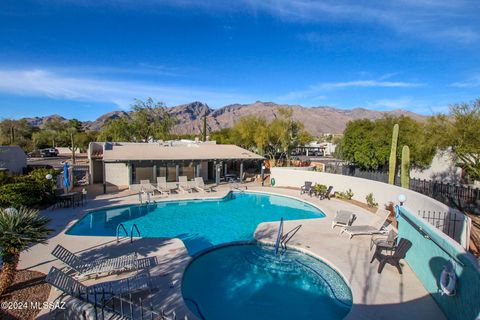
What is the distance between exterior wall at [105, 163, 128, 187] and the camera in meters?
21.5

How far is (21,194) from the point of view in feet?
44.9

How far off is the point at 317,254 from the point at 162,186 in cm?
1285

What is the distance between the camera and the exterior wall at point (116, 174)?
846 inches

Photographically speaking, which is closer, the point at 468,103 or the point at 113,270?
the point at 113,270

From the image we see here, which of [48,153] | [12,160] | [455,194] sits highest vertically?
[12,160]

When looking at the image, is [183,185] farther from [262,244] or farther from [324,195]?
[262,244]

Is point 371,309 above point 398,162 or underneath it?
underneath

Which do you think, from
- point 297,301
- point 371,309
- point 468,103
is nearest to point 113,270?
point 297,301

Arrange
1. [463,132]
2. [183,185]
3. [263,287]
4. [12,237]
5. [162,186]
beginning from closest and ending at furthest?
[12,237], [263,287], [463,132], [162,186], [183,185]

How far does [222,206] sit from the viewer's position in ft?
57.5

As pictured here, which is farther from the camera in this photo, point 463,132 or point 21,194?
point 463,132

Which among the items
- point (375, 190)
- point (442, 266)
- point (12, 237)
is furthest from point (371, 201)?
point (12, 237)

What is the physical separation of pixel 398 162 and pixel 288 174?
10.5 meters

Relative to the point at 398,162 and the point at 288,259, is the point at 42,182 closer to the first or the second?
the point at 288,259
